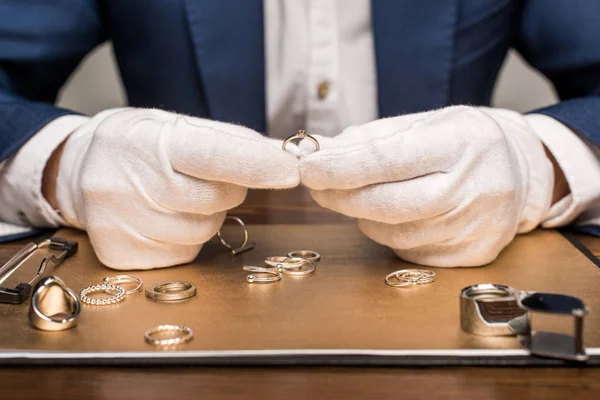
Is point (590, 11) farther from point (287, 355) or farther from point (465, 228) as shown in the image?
point (287, 355)

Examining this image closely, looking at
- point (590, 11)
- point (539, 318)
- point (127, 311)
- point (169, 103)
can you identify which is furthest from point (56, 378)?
point (590, 11)

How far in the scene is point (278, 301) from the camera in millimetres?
660

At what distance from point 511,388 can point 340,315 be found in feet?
0.53

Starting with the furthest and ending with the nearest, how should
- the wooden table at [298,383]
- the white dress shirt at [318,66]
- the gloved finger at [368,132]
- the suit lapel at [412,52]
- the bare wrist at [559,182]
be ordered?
the white dress shirt at [318,66]
the suit lapel at [412,52]
the bare wrist at [559,182]
the gloved finger at [368,132]
the wooden table at [298,383]

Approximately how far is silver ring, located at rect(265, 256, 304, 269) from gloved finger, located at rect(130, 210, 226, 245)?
0.23 ft

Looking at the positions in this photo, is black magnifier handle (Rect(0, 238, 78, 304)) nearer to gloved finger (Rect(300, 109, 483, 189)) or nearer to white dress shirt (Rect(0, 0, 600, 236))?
gloved finger (Rect(300, 109, 483, 189))

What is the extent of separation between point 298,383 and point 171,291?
0.71 feet

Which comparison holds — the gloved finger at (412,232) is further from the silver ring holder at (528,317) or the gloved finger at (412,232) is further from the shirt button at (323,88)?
the shirt button at (323,88)

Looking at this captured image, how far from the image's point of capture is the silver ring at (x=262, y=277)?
71cm

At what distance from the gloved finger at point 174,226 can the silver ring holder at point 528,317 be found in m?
0.28

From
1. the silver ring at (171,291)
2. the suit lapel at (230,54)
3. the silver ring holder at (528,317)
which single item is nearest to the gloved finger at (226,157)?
the silver ring at (171,291)

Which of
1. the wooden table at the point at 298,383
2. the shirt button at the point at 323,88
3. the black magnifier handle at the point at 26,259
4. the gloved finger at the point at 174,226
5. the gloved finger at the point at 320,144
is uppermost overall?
the shirt button at the point at 323,88

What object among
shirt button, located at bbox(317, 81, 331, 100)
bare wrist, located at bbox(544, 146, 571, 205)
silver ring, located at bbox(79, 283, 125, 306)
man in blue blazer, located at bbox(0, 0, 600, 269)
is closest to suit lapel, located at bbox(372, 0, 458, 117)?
man in blue blazer, located at bbox(0, 0, 600, 269)

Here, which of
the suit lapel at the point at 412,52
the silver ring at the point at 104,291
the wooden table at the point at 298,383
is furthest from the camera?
Answer: the suit lapel at the point at 412,52
